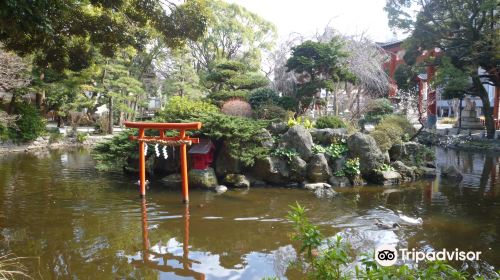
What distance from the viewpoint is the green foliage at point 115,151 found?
12.9 meters

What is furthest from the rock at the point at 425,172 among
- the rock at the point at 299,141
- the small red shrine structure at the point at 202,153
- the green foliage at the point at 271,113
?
the small red shrine structure at the point at 202,153

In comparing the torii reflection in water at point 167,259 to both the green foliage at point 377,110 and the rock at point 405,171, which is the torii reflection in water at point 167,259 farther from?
the green foliage at point 377,110

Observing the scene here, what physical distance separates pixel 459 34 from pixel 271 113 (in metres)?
12.9

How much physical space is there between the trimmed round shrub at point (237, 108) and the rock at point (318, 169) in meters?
4.26

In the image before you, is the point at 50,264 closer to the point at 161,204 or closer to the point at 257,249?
the point at 257,249

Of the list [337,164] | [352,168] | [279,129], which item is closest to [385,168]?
[352,168]

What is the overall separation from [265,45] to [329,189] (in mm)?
25620

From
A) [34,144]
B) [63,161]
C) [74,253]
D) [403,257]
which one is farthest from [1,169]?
[403,257]

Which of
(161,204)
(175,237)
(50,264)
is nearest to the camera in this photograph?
(50,264)

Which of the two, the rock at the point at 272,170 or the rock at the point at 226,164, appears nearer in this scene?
the rock at the point at 272,170

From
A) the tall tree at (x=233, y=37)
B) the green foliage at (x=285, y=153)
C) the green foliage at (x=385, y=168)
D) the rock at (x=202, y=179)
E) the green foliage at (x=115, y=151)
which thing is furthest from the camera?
the tall tree at (x=233, y=37)

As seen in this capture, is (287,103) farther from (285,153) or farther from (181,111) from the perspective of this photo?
(181,111)

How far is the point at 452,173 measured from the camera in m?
13.4

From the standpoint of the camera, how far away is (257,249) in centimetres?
691
